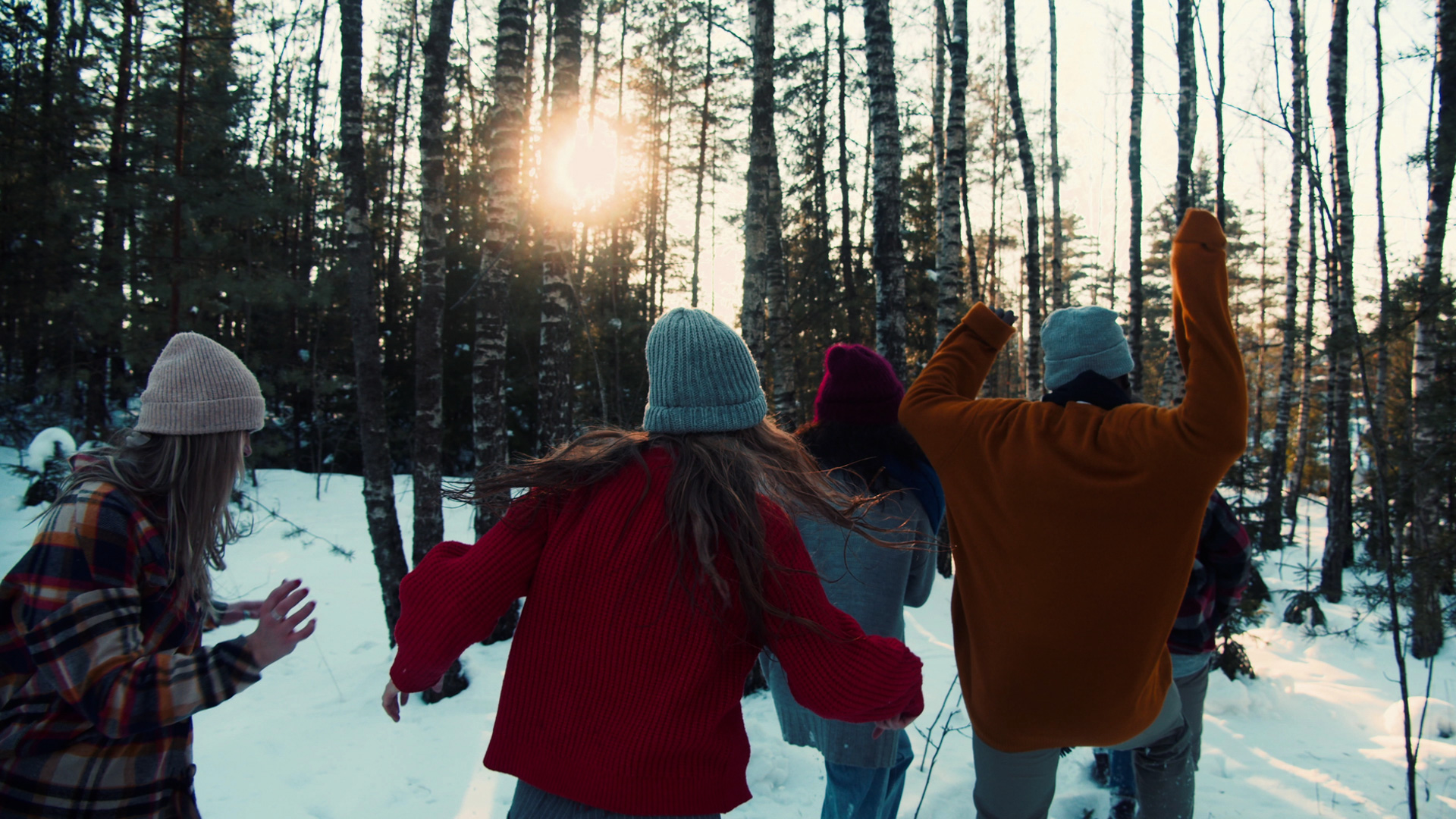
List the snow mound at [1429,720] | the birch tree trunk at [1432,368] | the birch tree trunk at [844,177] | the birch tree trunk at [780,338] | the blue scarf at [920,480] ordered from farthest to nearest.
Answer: the birch tree trunk at [844,177] → the birch tree trunk at [780,338] → the snow mound at [1429,720] → the birch tree trunk at [1432,368] → the blue scarf at [920,480]

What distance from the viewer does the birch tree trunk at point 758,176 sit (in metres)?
5.48

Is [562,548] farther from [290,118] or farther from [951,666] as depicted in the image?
[290,118]

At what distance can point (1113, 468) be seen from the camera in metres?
1.80

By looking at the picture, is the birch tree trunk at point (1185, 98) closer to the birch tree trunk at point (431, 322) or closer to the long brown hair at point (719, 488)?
the birch tree trunk at point (431, 322)

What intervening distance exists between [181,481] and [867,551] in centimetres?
211

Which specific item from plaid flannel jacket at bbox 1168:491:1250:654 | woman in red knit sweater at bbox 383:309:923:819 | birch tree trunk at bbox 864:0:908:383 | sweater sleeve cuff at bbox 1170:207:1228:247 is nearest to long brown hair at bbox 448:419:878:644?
woman in red knit sweater at bbox 383:309:923:819

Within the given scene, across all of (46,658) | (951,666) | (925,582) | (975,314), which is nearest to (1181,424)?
(975,314)

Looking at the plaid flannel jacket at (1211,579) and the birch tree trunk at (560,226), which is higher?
the birch tree trunk at (560,226)

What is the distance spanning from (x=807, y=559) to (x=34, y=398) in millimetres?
16728

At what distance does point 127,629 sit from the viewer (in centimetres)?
155

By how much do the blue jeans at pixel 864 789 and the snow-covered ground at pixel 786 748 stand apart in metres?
0.13

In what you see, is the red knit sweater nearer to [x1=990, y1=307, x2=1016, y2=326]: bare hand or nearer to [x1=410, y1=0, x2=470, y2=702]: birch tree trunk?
[x1=990, y1=307, x2=1016, y2=326]: bare hand

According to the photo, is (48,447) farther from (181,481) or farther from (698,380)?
(698,380)

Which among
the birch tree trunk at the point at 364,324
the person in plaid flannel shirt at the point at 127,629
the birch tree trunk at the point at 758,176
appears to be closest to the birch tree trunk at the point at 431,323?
the birch tree trunk at the point at 364,324
